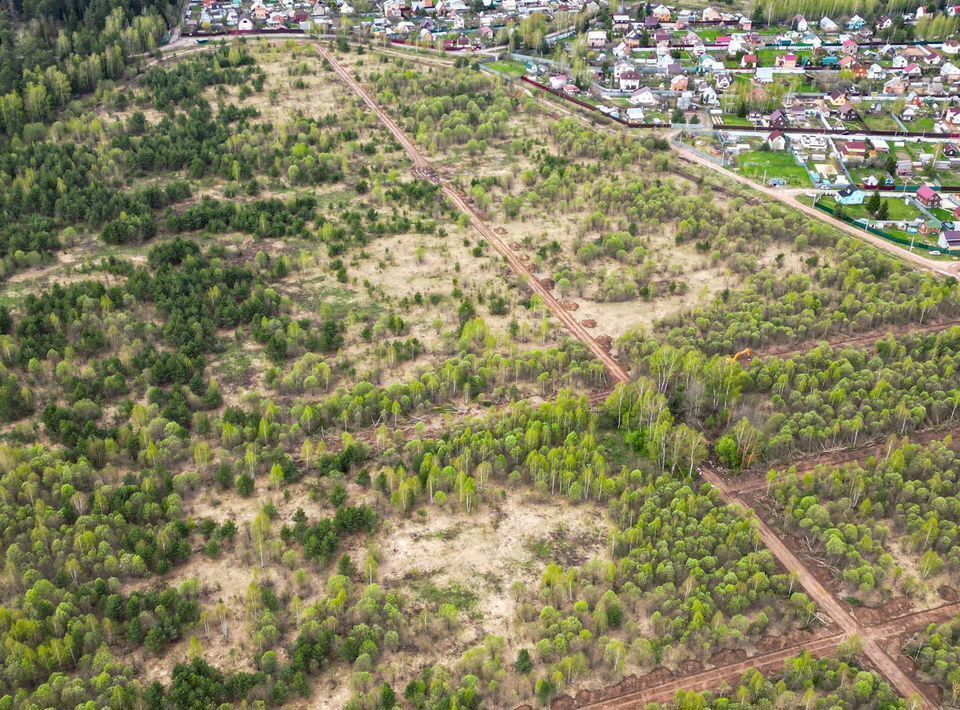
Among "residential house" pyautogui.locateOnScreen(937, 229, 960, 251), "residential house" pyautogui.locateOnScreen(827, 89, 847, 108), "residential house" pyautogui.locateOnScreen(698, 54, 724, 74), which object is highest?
"residential house" pyautogui.locateOnScreen(698, 54, 724, 74)

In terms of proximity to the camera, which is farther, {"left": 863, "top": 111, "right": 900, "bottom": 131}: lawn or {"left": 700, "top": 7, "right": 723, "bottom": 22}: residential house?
{"left": 700, "top": 7, "right": 723, "bottom": 22}: residential house

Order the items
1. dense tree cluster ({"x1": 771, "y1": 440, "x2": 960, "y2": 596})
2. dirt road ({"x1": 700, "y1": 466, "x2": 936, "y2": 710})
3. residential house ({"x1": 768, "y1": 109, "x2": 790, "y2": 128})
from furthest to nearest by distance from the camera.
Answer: residential house ({"x1": 768, "y1": 109, "x2": 790, "y2": 128}) < dense tree cluster ({"x1": 771, "y1": 440, "x2": 960, "y2": 596}) < dirt road ({"x1": 700, "y1": 466, "x2": 936, "y2": 710})

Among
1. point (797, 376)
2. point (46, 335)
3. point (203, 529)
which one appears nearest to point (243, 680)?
point (203, 529)

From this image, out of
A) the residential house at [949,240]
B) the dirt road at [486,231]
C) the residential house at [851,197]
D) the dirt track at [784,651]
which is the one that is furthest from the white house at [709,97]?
the dirt track at [784,651]

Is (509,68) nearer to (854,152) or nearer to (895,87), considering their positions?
(854,152)

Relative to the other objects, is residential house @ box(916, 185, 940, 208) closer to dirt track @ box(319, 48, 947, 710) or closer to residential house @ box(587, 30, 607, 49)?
dirt track @ box(319, 48, 947, 710)

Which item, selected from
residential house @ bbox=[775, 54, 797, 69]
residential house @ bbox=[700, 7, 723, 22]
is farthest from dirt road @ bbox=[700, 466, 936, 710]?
residential house @ bbox=[700, 7, 723, 22]
